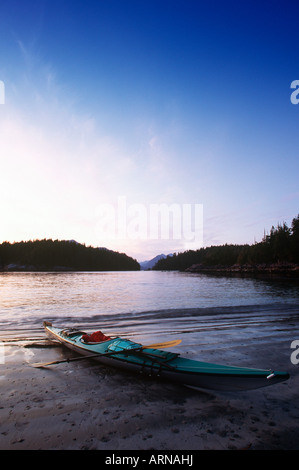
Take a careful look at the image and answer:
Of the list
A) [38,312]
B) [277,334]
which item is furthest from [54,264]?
[277,334]

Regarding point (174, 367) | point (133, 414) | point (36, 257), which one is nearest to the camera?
point (133, 414)

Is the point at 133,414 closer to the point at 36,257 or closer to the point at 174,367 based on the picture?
the point at 174,367

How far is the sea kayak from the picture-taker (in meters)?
4.85

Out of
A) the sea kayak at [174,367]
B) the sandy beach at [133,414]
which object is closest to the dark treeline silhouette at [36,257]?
the sea kayak at [174,367]

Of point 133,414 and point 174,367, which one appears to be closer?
point 133,414

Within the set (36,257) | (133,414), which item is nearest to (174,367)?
(133,414)

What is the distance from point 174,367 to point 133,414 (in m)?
1.39

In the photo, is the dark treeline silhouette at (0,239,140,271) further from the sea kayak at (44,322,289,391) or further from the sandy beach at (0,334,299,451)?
the sandy beach at (0,334,299,451)

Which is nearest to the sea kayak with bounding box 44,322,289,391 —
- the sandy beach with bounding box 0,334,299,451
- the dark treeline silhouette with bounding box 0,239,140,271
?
the sandy beach with bounding box 0,334,299,451

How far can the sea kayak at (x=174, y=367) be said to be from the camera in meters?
4.85

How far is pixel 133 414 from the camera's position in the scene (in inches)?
191

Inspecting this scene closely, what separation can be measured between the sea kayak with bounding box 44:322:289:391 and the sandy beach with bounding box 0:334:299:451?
370 mm

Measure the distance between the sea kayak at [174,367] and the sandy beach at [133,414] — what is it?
1.21 ft

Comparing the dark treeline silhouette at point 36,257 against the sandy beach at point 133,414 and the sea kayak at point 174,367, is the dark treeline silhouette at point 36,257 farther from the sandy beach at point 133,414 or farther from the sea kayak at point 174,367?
the sandy beach at point 133,414
